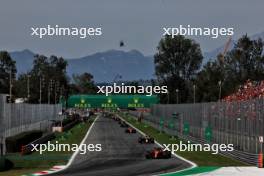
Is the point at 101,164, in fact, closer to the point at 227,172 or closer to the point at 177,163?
the point at 177,163

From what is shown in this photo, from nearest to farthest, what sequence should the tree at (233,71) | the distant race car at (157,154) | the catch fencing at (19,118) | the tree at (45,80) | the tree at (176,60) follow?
1. the distant race car at (157,154)
2. the catch fencing at (19,118)
3. the tree at (176,60)
4. the tree at (233,71)
5. the tree at (45,80)

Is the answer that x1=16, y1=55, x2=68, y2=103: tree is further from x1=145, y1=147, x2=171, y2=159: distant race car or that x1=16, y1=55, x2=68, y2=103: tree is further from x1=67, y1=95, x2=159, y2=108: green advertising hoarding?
x1=145, y1=147, x2=171, y2=159: distant race car

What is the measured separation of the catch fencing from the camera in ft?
170

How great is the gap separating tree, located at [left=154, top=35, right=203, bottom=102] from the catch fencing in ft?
122

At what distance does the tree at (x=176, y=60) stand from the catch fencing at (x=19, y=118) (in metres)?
37.2

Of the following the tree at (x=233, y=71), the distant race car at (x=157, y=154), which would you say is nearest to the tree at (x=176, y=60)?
Answer: the tree at (x=233, y=71)

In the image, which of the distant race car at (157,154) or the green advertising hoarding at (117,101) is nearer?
the distant race car at (157,154)

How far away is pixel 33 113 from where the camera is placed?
79.3 meters

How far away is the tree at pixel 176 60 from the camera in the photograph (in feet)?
415

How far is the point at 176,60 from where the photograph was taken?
5030 inches

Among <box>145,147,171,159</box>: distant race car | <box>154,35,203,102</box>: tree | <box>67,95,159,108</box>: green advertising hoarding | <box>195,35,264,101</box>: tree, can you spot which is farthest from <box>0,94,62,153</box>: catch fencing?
<box>195,35,264,101</box>: tree

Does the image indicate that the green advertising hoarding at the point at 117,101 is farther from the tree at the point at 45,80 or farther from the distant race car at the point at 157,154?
the tree at the point at 45,80

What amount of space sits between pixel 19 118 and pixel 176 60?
217ft

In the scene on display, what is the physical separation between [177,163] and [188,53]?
8611 cm
